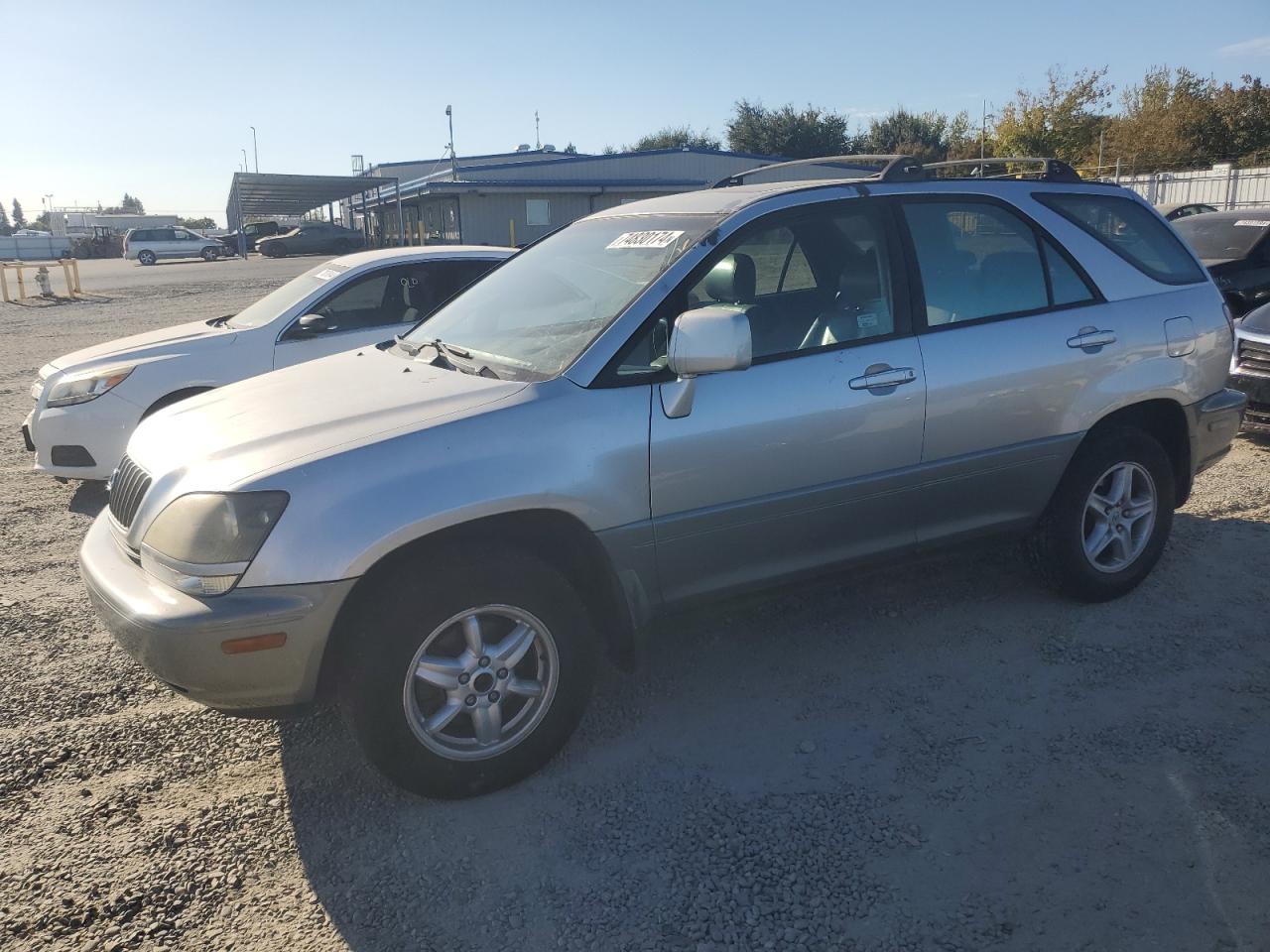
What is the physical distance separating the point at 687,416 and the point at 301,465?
126 cm

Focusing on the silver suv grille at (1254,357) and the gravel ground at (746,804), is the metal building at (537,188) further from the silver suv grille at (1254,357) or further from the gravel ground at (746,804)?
the gravel ground at (746,804)

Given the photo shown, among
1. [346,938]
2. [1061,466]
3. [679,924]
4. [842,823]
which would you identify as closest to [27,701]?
Result: [346,938]

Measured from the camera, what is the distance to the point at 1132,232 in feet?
14.9

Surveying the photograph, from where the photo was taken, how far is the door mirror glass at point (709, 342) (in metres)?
3.15

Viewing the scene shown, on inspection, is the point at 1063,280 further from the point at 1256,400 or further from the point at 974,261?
the point at 1256,400

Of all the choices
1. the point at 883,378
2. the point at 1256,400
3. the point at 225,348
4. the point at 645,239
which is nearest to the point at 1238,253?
the point at 1256,400

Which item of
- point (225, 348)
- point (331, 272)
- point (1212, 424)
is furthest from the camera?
point (331, 272)

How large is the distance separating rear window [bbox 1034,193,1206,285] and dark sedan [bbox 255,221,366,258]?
45.9m

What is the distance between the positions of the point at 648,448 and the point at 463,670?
94cm

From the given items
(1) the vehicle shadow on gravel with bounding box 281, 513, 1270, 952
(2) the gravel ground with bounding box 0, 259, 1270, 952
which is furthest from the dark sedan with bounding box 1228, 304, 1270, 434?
(1) the vehicle shadow on gravel with bounding box 281, 513, 1270, 952

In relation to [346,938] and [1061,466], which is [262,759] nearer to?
[346,938]

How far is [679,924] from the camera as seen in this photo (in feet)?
8.55

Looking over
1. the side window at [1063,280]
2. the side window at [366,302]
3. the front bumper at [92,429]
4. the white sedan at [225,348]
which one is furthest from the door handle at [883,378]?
the front bumper at [92,429]

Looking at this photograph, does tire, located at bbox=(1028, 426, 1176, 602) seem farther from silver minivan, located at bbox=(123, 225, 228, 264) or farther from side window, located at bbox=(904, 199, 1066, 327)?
silver minivan, located at bbox=(123, 225, 228, 264)
